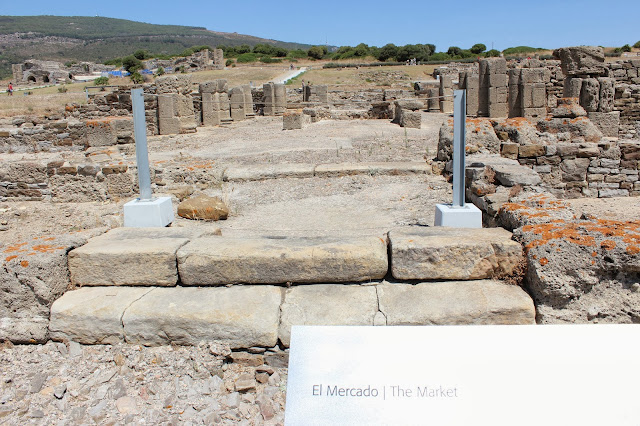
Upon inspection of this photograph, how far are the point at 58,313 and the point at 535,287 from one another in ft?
9.95

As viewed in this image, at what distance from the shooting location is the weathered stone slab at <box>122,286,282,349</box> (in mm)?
2984

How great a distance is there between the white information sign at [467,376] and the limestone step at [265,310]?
0.69 m

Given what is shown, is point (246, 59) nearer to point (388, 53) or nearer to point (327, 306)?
point (388, 53)

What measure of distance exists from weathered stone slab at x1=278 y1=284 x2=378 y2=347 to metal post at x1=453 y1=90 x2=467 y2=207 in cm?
142

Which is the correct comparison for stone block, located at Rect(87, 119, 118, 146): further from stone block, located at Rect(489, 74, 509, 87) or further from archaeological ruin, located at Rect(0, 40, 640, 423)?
stone block, located at Rect(489, 74, 509, 87)

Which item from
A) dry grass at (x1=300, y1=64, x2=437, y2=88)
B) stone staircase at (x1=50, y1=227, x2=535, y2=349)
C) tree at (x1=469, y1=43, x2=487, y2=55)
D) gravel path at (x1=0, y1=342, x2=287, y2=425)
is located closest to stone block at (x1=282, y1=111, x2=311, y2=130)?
stone staircase at (x1=50, y1=227, x2=535, y2=349)

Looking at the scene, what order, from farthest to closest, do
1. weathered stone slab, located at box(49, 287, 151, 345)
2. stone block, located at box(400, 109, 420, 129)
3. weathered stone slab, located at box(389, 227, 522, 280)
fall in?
stone block, located at box(400, 109, 420, 129) < weathered stone slab, located at box(389, 227, 522, 280) < weathered stone slab, located at box(49, 287, 151, 345)

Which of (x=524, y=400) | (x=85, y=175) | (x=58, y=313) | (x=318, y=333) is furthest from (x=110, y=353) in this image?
(x=85, y=175)

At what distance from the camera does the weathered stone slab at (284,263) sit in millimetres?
A: 3254

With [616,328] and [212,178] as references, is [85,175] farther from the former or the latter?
[616,328]

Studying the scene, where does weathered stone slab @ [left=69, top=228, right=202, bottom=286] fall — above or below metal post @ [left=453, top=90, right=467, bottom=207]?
below

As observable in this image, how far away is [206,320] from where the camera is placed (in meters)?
3.00

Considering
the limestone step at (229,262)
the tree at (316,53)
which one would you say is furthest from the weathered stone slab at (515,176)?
the tree at (316,53)

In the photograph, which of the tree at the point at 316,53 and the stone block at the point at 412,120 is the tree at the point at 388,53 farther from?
the stone block at the point at 412,120
